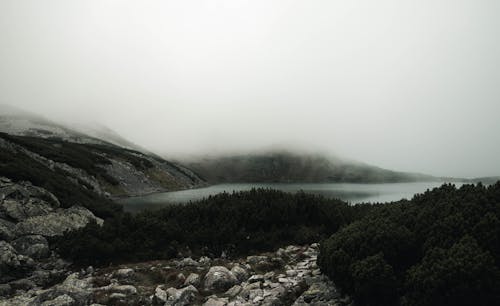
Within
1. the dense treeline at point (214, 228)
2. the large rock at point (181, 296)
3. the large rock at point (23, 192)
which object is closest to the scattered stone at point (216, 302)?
the large rock at point (181, 296)

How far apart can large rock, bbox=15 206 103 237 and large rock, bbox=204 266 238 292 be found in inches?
342

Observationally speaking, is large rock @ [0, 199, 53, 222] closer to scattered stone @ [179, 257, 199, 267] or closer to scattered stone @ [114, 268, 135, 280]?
scattered stone @ [114, 268, 135, 280]

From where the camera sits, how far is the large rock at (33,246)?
13477mm

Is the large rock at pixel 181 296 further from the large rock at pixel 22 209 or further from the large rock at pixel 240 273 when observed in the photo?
the large rock at pixel 22 209

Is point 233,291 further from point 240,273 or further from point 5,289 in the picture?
point 5,289

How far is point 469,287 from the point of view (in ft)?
21.7

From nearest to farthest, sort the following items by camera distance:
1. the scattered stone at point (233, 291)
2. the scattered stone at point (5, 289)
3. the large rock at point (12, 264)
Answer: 1. the scattered stone at point (233, 291)
2. the scattered stone at point (5, 289)
3. the large rock at point (12, 264)

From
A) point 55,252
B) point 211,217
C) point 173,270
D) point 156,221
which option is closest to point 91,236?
point 55,252

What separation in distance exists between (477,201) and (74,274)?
43.2 feet

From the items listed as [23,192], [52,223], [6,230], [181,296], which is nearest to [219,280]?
[181,296]

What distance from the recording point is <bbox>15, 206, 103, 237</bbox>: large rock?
15117 millimetres

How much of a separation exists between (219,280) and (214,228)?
503 cm

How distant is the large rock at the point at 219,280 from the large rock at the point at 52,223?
8.68m

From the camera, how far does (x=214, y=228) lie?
15.5 meters
